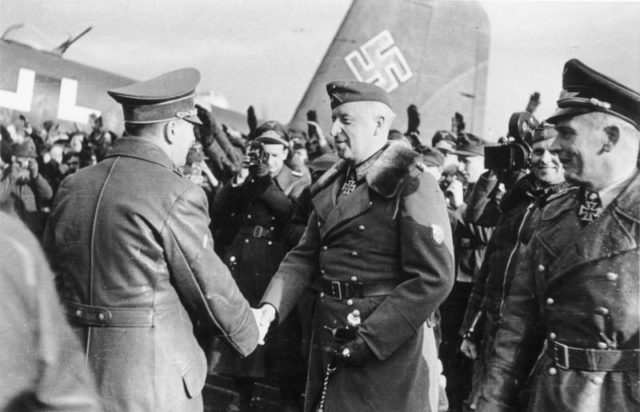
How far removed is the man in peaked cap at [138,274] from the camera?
2596 millimetres

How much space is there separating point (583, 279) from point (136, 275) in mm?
1638

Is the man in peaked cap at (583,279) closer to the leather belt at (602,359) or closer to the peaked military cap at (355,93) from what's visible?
the leather belt at (602,359)

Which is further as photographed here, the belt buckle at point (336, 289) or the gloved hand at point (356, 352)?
the belt buckle at point (336, 289)

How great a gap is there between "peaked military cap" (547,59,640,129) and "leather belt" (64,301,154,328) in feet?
5.65

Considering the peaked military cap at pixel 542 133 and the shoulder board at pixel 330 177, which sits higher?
the peaked military cap at pixel 542 133

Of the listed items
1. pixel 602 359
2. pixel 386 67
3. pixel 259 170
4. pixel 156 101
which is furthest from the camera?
pixel 386 67

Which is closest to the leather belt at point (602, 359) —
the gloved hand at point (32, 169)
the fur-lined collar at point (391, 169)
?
the fur-lined collar at point (391, 169)

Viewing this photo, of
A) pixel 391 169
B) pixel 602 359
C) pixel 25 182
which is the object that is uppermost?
pixel 391 169

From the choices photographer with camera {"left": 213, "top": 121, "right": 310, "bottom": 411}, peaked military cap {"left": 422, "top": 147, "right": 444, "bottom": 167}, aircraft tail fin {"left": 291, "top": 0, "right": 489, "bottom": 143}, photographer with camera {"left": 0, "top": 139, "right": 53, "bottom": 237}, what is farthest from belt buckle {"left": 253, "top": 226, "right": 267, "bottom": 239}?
aircraft tail fin {"left": 291, "top": 0, "right": 489, "bottom": 143}

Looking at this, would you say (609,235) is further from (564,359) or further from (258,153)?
(258,153)

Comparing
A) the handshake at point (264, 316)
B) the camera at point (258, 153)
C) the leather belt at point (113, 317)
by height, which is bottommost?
the handshake at point (264, 316)

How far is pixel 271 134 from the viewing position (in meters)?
5.52

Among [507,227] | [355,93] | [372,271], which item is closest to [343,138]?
[355,93]

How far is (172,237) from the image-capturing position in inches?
103
